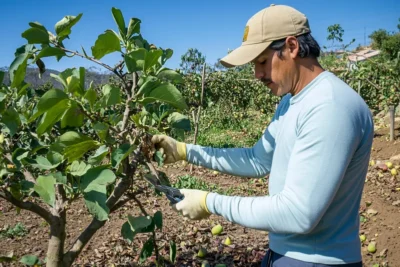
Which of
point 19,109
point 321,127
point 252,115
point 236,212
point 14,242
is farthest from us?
point 252,115

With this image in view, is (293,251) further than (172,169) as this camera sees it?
No

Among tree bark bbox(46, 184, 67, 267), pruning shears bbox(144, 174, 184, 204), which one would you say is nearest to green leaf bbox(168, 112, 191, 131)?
pruning shears bbox(144, 174, 184, 204)

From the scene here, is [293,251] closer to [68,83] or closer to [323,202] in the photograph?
[323,202]

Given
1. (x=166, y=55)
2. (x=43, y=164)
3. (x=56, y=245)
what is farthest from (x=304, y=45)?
(x=56, y=245)

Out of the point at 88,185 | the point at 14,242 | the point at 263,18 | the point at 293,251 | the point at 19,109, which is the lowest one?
the point at 14,242

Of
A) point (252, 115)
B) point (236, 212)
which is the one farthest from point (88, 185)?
point (252, 115)

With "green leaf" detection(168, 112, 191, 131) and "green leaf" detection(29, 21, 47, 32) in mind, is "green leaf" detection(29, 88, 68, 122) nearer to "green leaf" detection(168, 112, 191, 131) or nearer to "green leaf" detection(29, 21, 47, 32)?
"green leaf" detection(29, 21, 47, 32)

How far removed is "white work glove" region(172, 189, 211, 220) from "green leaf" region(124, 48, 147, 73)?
1.50ft

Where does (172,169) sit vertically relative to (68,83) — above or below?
below

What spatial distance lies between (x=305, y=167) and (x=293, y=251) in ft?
1.19

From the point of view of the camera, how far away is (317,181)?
1120mm

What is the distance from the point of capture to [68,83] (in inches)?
46.4

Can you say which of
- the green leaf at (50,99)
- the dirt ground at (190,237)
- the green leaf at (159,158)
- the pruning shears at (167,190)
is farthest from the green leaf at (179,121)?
the dirt ground at (190,237)

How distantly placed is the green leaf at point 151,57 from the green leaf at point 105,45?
0.08 metres
